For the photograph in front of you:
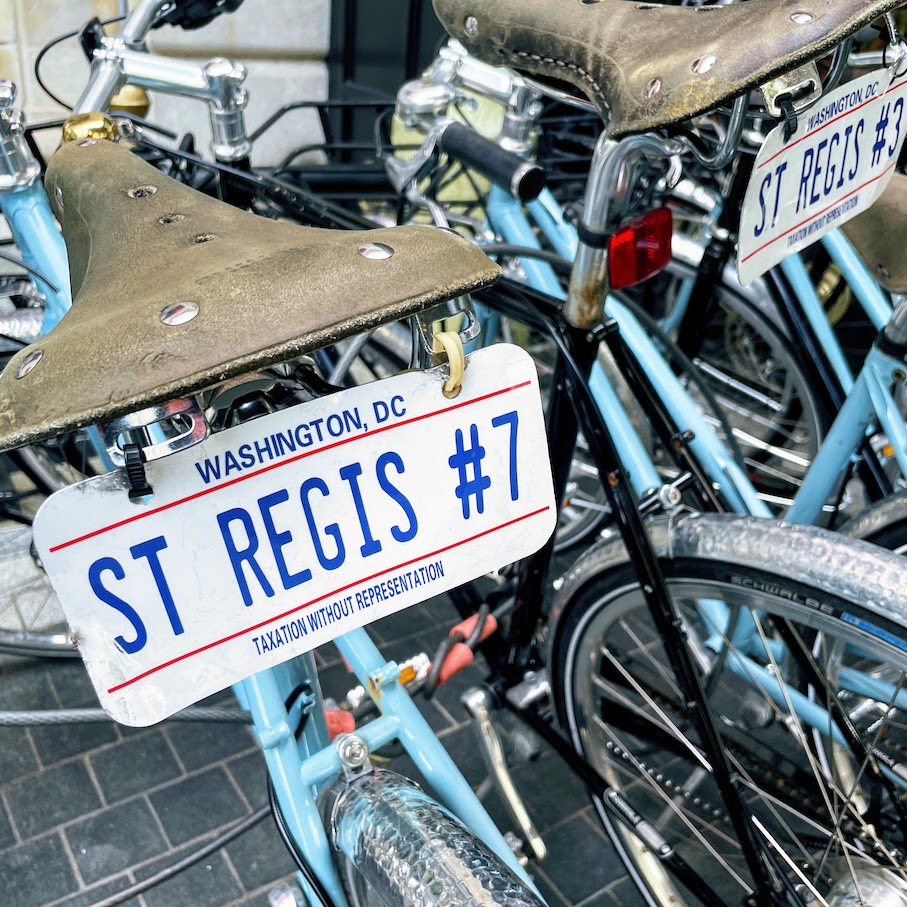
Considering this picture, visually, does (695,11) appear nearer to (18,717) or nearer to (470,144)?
(470,144)

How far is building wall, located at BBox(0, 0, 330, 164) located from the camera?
10.6ft

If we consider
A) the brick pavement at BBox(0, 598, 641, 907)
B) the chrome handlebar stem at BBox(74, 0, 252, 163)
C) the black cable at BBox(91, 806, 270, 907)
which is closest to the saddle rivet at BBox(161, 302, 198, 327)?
the chrome handlebar stem at BBox(74, 0, 252, 163)

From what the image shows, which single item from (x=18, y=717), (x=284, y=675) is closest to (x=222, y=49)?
(x=18, y=717)

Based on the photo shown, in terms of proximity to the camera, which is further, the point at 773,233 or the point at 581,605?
the point at 581,605

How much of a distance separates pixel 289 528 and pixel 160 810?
137 centimetres

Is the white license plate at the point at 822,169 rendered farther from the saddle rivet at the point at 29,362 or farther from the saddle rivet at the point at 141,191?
the saddle rivet at the point at 29,362

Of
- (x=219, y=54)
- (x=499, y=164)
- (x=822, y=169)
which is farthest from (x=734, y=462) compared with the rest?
(x=219, y=54)

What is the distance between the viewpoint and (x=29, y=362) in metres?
0.81

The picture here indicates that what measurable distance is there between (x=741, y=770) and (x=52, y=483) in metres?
1.69

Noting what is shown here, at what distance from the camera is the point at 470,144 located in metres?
1.76

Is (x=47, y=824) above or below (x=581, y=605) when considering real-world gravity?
below

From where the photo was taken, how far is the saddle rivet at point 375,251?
0.88m

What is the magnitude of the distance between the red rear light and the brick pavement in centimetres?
124

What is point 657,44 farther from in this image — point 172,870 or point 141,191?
point 172,870
